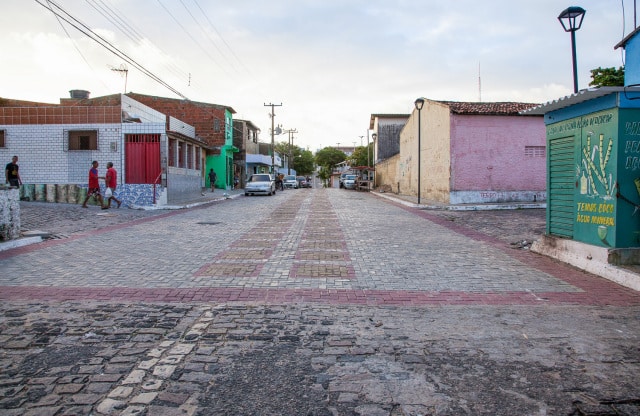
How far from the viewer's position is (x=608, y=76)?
1866 cm

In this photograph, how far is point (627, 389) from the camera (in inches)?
121

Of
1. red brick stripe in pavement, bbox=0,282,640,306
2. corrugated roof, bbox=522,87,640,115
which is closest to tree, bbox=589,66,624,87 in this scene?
corrugated roof, bbox=522,87,640,115

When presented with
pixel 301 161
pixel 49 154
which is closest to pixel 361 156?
pixel 301 161

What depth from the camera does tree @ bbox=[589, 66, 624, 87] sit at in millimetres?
18156

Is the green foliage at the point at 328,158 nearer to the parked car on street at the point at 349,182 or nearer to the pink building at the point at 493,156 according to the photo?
the parked car on street at the point at 349,182

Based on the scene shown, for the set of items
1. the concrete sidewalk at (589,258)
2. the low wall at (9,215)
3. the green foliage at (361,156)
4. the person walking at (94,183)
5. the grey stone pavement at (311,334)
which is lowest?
the grey stone pavement at (311,334)

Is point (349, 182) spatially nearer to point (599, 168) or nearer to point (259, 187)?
point (259, 187)

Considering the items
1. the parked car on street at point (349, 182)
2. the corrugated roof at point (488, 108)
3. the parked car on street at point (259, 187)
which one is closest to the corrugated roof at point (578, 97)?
the corrugated roof at point (488, 108)

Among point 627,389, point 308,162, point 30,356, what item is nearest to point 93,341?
point 30,356

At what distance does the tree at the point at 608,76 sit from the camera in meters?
18.2

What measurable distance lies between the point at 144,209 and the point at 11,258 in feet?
34.4

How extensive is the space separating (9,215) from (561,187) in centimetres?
1067

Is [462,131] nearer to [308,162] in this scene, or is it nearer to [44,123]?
[44,123]

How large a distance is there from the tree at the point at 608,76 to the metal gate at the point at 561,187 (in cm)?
1248
